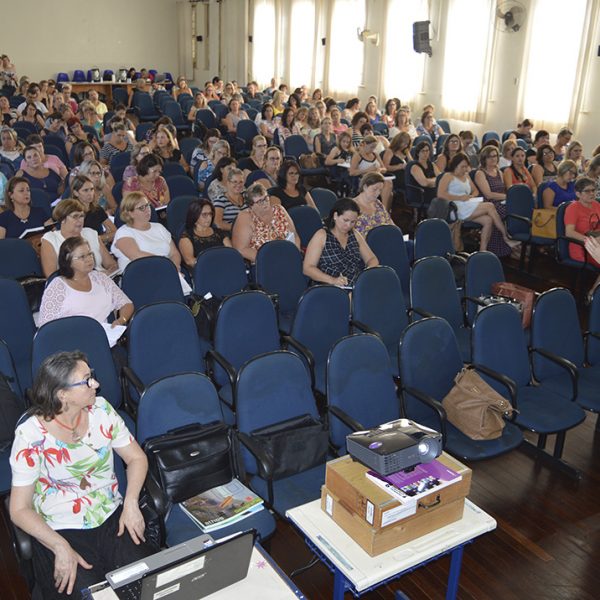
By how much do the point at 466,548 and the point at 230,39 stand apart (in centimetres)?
1878

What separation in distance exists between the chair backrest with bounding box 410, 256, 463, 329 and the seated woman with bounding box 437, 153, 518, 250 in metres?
2.68

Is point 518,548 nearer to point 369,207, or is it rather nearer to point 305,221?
point 369,207

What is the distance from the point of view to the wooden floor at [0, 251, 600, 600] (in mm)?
3006

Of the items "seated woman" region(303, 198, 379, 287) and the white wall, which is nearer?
"seated woman" region(303, 198, 379, 287)

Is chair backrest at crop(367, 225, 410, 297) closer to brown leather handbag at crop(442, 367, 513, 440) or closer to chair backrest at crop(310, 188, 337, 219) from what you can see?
chair backrest at crop(310, 188, 337, 219)

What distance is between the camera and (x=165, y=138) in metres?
8.26

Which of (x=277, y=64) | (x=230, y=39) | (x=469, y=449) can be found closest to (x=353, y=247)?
(x=469, y=449)

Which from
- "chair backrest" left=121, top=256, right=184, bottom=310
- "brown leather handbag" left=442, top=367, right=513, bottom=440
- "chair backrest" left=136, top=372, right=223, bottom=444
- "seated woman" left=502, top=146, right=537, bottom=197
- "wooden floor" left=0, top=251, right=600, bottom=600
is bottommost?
"wooden floor" left=0, top=251, right=600, bottom=600

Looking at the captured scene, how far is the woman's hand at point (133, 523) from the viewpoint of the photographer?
102 inches

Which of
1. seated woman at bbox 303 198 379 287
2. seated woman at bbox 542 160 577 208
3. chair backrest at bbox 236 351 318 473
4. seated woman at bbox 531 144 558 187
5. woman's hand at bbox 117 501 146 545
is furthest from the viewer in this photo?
seated woman at bbox 531 144 558 187

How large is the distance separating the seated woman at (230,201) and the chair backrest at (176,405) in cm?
297

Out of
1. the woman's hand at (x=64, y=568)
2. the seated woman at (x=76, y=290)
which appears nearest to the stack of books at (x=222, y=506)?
the woman's hand at (x=64, y=568)

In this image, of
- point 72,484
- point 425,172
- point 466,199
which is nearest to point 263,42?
point 425,172

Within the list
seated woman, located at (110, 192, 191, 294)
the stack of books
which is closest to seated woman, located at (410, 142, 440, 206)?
seated woman, located at (110, 192, 191, 294)
